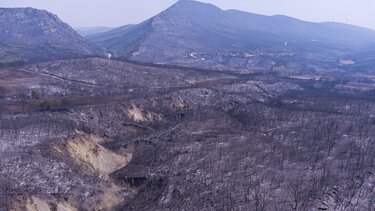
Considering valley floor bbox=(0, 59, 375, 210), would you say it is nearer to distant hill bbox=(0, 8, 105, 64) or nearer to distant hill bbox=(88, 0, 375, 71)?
distant hill bbox=(0, 8, 105, 64)

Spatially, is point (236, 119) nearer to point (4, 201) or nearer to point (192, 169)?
point (192, 169)

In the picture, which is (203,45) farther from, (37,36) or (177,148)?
(177,148)

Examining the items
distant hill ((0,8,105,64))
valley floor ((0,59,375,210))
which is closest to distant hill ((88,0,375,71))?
distant hill ((0,8,105,64))

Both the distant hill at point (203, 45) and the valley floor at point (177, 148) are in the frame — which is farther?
the distant hill at point (203, 45)

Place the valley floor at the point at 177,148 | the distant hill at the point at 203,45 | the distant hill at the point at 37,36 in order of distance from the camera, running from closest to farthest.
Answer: the valley floor at the point at 177,148 < the distant hill at the point at 37,36 < the distant hill at the point at 203,45

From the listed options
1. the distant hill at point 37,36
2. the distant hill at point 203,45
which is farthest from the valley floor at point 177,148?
the distant hill at point 203,45

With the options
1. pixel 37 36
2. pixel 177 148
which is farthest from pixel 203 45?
pixel 177 148

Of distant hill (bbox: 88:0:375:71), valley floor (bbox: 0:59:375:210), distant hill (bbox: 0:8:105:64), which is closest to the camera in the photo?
valley floor (bbox: 0:59:375:210)

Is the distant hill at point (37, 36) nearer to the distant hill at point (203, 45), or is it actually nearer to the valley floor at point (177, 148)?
the distant hill at point (203, 45)
